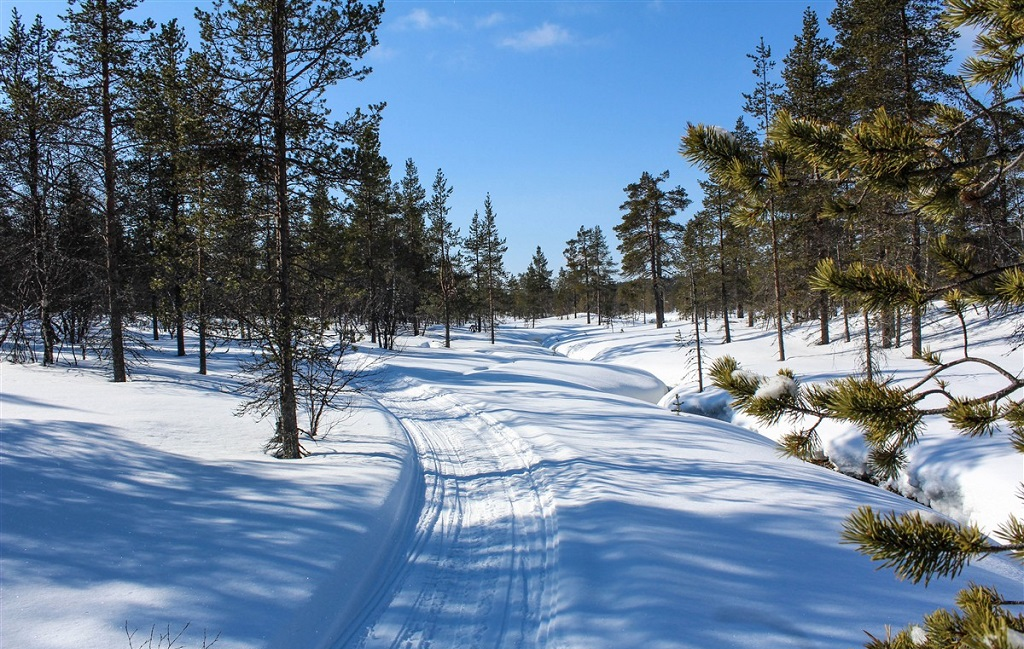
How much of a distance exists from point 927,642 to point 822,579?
3.84 m

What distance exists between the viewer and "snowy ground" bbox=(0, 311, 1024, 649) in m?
4.26

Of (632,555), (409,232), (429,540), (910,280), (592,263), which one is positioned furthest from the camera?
(592,263)

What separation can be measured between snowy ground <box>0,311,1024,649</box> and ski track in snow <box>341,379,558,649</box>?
0.02 m

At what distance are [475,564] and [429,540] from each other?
36.8 inches

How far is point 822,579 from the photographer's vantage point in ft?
16.2

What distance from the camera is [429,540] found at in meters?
6.28

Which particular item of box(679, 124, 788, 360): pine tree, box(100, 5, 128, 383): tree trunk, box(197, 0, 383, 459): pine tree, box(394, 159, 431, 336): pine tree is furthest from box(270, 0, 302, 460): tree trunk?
box(394, 159, 431, 336): pine tree

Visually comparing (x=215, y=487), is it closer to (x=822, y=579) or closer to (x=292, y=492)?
(x=292, y=492)

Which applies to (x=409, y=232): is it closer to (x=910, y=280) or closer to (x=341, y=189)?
(x=341, y=189)

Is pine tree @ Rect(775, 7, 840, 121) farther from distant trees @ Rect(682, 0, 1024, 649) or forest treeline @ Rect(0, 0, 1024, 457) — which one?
distant trees @ Rect(682, 0, 1024, 649)

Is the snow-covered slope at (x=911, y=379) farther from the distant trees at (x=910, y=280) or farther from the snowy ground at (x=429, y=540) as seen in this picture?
the distant trees at (x=910, y=280)

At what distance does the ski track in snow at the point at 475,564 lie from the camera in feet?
14.7

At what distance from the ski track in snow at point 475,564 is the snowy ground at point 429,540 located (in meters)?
0.02

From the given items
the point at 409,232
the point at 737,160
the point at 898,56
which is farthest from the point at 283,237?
the point at 409,232
